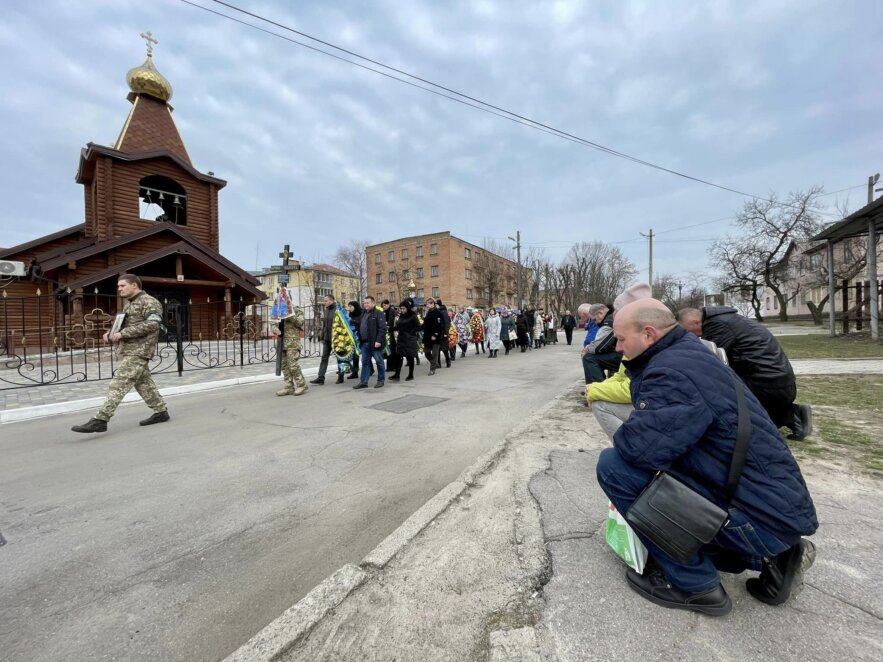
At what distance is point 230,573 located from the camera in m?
2.37

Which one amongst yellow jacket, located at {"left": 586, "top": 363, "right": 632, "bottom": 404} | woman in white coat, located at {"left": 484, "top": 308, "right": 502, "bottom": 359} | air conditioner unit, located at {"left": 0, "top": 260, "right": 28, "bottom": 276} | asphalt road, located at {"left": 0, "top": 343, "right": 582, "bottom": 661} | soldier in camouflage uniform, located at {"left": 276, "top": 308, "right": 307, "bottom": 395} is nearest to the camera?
asphalt road, located at {"left": 0, "top": 343, "right": 582, "bottom": 661}

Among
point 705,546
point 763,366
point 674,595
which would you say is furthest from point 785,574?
point 763,366

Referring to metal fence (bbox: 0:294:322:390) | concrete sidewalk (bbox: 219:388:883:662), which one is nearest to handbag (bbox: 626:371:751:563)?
concrete sidewalk (bbox: 219:388:883:662)

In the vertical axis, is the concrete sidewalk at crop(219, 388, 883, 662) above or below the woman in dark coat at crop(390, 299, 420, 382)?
below

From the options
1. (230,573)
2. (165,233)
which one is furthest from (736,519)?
(165,233)

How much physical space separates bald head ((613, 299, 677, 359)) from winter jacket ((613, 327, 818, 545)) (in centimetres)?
20

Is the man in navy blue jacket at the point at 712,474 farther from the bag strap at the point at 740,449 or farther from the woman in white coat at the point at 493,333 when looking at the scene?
the woman in white coat at the point at 493,333

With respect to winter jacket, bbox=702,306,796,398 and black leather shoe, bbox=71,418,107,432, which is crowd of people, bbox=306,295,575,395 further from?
winter jacket, bbox=702,306,796,398

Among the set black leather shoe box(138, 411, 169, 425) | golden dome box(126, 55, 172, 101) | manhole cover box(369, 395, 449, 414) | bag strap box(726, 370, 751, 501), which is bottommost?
manhole cover box(369, 395, 449, 414)

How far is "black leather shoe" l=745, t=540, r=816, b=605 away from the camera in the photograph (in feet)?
6.07

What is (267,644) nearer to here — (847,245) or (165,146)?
(165,146)

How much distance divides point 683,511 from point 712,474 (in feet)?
0.70

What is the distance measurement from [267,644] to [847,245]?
103 feet

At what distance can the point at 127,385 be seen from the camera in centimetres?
541
